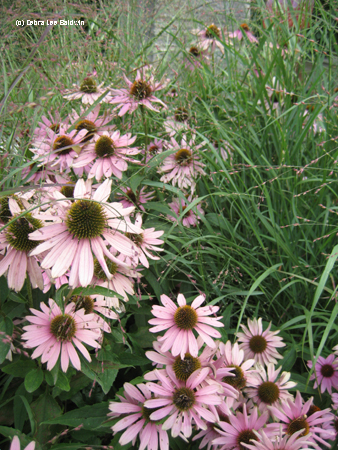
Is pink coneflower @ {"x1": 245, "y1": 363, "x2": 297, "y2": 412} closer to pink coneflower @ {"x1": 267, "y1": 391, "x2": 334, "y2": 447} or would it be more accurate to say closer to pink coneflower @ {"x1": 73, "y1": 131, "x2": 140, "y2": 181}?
pink coneflower @ {"x1": 267, "y1": 391, "x2": 334, "y2": 447}

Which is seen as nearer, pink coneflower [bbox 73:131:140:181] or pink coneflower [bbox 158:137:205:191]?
pink coneflower [bbox 73:131:140:181]

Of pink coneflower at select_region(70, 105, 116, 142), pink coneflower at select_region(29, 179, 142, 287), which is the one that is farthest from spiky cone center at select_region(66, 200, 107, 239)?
pink coneflower at select_region(70, 105, 116, 142)

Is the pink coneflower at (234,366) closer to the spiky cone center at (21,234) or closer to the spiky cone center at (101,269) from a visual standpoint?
the spiky cone center at (101,269)

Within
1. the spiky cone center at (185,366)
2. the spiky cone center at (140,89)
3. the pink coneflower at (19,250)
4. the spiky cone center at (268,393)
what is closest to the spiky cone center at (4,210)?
the pink coneflower at (19,250)

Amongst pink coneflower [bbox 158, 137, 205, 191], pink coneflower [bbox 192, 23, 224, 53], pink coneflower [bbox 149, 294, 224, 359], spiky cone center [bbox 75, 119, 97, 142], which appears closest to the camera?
pink coneflower [bbox 149, 294, 224, 359]

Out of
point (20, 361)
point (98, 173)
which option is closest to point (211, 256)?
point (98, 173)

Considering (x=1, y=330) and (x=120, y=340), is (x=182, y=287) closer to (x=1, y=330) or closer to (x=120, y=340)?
(x=120, y=340)

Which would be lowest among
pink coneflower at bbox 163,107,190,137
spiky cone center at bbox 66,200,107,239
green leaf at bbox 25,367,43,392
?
green leaf at bbox 25,367,43,392
